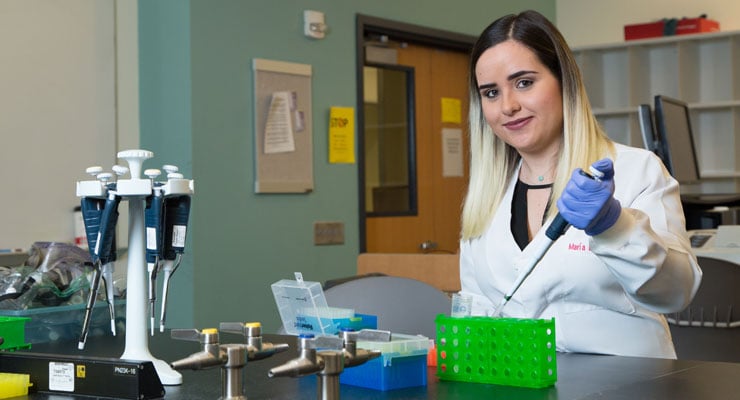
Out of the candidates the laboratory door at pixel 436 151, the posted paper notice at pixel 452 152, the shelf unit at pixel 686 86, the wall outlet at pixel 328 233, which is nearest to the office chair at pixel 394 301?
the wall outlet at pixel 328 233

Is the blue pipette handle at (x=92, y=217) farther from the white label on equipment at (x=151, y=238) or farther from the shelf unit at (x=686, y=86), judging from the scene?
the shelf unit at (x=686, y=86)

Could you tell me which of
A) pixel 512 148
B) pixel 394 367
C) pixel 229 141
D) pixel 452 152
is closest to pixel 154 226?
pixel 394 367

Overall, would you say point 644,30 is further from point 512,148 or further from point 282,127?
point 512,148

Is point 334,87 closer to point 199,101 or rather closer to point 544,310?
point 199,101

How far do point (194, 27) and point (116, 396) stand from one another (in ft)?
8.38

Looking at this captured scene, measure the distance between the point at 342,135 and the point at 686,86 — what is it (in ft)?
8.14

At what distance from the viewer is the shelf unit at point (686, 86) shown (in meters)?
5.38

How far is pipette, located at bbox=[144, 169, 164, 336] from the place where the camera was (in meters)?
1.29

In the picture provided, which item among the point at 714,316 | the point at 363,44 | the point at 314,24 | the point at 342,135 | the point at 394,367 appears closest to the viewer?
the point at 394,367

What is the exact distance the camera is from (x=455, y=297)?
1.49m

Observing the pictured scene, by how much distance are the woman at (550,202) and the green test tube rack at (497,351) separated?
35 centimetres

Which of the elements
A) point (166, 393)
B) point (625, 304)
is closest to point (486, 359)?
point (166, 393)

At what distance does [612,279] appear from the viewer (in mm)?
1745

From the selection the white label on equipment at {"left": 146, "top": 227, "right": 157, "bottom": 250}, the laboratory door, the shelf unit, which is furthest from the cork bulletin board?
the white label on equipment at {"left": 146, "top": 227, "right": 157, "bottom": 250}
